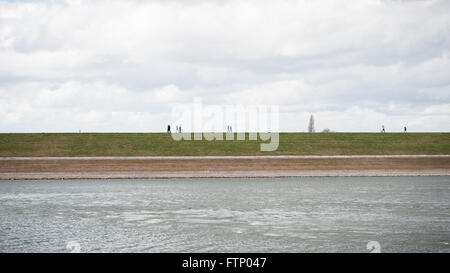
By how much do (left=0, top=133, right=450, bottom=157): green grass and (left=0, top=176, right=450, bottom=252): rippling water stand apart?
11.2 meters

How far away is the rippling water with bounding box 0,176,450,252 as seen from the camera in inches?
511

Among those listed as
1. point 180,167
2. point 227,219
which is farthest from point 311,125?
point 227,219

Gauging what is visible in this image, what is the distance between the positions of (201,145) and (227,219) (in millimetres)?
25275

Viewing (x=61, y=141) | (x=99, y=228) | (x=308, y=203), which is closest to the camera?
(x=99, y=228)

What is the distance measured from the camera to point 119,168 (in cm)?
3731

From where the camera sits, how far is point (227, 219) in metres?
17.2

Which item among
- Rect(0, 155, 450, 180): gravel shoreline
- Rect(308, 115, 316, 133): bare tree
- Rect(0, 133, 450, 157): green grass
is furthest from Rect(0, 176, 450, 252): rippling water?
Rect(308, 115, 316, 133): bare tree

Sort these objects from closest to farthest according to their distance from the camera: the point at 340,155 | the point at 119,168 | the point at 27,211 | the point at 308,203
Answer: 1. the point at 27,211
2. the point at 308,203
3. the point at 119,168
4. the point at 340,155

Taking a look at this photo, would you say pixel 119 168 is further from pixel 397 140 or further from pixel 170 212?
pixel 397 140

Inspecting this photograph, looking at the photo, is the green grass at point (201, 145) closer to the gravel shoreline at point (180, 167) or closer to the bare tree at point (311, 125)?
the gravel shoreline at point (180, 167)

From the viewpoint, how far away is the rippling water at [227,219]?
12969 mm

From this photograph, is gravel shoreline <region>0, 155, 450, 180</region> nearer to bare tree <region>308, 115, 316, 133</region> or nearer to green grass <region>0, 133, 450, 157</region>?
green grass <region>0, 133, 450, 157</region>
